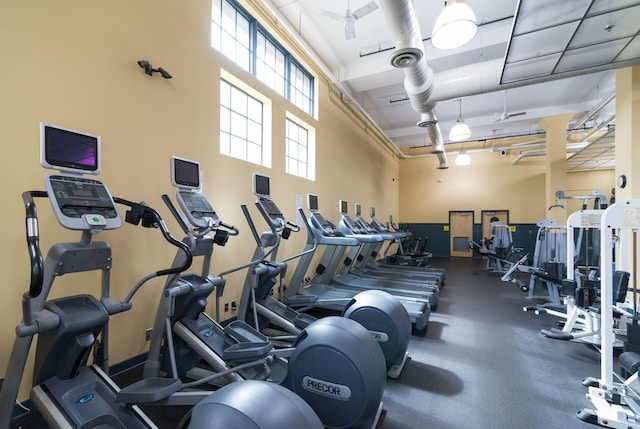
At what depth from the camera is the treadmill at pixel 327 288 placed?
370 cm

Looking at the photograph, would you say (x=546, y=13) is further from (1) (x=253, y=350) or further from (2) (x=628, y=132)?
(1) (x=253, y=350)

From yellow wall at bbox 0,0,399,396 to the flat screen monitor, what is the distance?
644 millimetres

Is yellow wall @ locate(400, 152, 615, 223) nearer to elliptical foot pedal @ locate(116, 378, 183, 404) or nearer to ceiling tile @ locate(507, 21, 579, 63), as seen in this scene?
ceiling tile @ locate(507, 21, 579, 63)

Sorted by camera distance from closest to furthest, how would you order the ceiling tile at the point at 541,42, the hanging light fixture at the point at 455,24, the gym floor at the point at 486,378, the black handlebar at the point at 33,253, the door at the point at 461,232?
1. the black handlebar at the point at 33,253
2. the gym floor at the point at 486,378
3. the hanging light fixture at the point at 455,24
4. the ceiling tile at the point at 541,42
5. the door at the point at 461,232

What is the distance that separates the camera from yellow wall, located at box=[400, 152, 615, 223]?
34.2 feet

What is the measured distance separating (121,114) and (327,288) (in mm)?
3431

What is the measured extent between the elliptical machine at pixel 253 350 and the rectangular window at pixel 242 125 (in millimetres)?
1524

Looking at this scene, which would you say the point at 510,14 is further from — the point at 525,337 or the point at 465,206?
the point at 465,206

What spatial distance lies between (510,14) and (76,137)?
226 inches

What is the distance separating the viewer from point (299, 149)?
544 cm

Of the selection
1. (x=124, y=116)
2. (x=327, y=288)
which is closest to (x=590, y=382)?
(x=327, y=288)

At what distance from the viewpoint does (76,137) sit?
5.43ft

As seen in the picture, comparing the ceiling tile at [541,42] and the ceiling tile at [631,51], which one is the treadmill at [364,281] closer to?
the ceiling tile at [541,42]

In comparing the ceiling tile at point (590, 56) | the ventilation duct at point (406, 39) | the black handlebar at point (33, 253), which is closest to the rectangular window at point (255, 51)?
the ventilation duct at point (406, 39)
